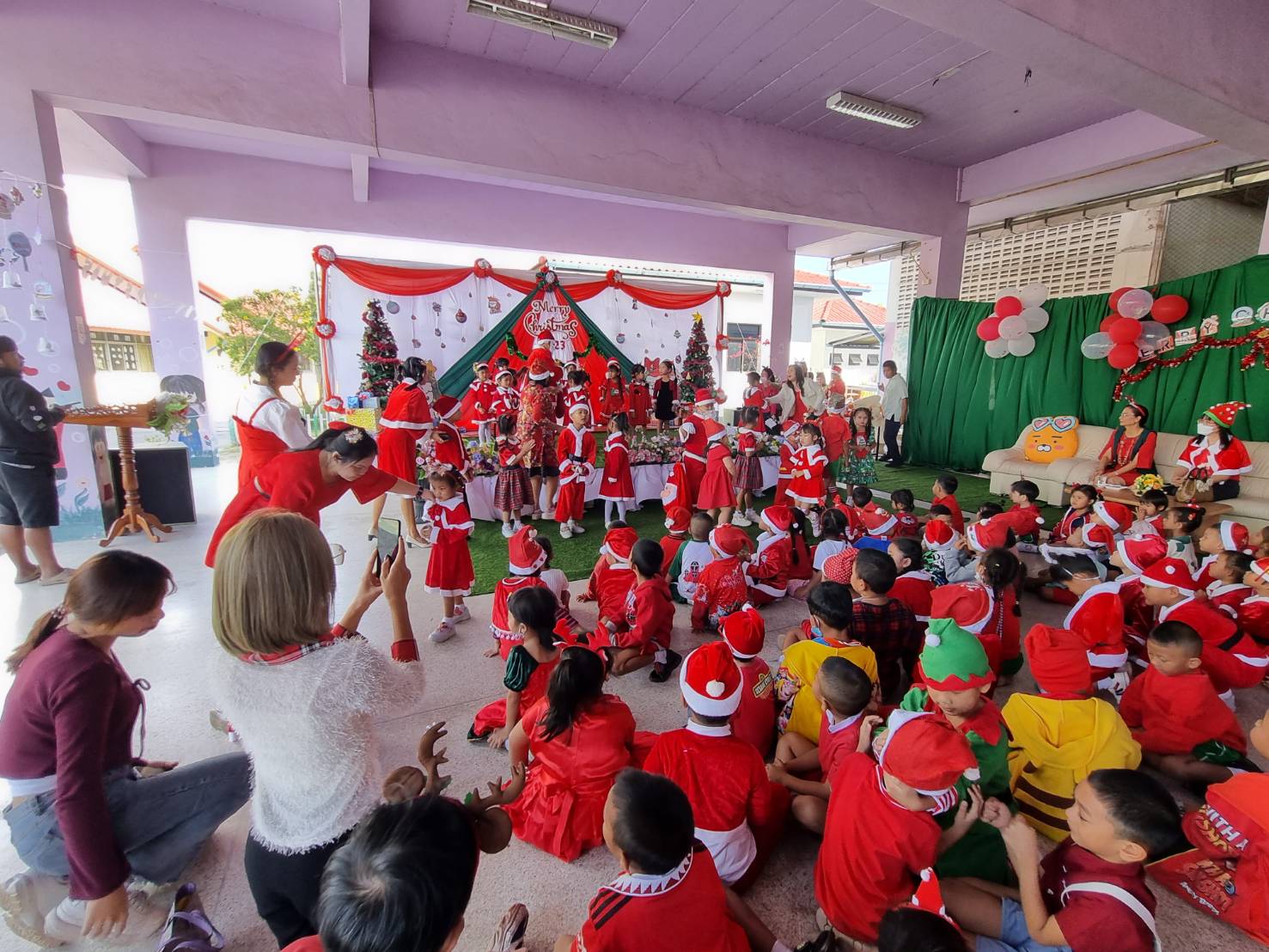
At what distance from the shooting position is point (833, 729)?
5.81 feet

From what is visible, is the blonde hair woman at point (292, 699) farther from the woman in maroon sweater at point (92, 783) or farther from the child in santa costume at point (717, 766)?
the child in santa costume at point (717, 766)

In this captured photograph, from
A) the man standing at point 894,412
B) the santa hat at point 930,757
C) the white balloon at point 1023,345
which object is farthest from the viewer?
the man standing at point 894,412

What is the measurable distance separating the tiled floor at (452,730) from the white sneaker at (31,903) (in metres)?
0.17

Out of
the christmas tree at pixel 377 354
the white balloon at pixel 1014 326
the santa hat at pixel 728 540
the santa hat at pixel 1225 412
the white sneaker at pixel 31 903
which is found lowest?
the white sneaker at pixel 31 903

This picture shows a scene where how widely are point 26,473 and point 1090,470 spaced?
29.8 ft

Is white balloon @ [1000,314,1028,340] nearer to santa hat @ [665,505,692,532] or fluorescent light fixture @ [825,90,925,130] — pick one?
fluorescent light fixture @ [825,90,925,130]

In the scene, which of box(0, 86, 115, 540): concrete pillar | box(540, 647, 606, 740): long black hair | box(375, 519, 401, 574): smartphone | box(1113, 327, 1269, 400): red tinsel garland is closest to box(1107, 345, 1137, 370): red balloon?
box(1113, 327, 1269, 400): red tinsel garland

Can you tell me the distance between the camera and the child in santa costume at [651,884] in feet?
3.50

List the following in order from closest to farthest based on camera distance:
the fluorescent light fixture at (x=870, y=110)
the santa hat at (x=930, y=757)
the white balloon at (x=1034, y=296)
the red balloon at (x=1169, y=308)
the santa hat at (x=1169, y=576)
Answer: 1. the santa hat at (x=930, y=757)
2. the santa hat at (x=1169, y=576)
3. the fluorescent light fixture at (x=870, y=110)
4. the red balloon at (x=1169, y=308)
5. the white balloon at (x=1034, y=296)

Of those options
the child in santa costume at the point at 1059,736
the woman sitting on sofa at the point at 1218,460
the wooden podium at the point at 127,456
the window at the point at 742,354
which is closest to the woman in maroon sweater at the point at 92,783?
the child in santa costume at the point at 1059,736

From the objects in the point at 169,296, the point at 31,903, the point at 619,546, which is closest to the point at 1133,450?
the point at 619,546

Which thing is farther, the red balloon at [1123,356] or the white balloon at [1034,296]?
the white balloon at [1034,296]

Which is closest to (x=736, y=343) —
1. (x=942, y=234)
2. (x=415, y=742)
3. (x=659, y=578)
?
(x=942, y=234)

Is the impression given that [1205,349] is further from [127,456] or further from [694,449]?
[127,456]
